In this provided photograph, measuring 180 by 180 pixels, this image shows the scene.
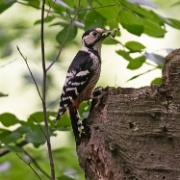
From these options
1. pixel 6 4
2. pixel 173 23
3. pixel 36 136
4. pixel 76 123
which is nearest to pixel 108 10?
pixel 173 23

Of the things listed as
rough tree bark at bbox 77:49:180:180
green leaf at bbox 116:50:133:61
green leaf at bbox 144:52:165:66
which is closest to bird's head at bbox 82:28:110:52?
green leaf at bbox 116:50:133:61

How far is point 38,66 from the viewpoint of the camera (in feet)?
13.1

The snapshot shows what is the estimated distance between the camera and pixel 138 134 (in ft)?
7.97

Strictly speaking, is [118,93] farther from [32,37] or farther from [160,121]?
[32,37]

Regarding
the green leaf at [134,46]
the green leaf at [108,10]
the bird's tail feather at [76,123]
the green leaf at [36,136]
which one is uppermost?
the green leaf at [108,10]

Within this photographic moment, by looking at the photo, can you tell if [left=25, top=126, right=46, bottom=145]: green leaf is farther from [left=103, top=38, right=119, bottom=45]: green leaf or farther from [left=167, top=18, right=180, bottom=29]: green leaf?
[left=167, top=18, right=180, bottom=29]: green leaf

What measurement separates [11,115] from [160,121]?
1116mm

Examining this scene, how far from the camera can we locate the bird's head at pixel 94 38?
3.10 metres

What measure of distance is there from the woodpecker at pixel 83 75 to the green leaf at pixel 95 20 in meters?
0.04

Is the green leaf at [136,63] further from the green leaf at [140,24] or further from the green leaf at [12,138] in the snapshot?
the green leaf at [12,138]

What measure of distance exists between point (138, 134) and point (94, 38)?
0.87 m

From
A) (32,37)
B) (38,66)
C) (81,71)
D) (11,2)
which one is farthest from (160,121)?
(32,37)

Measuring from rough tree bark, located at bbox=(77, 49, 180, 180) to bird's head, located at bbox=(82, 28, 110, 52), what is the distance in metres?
0.60

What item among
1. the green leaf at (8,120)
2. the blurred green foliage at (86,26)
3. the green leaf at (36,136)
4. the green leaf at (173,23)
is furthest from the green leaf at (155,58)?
the green leaf at (8,120)
